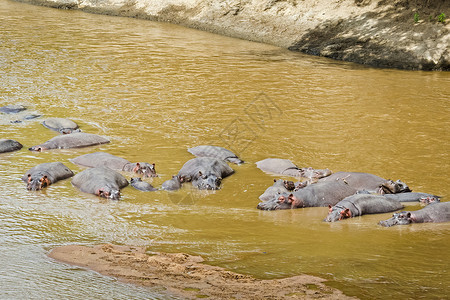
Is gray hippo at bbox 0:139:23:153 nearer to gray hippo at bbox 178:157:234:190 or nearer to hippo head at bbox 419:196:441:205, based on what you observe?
gray hippo at bbox 178:157:234:190

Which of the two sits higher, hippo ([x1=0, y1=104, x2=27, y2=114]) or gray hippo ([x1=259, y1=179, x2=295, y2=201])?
hippo ([x1=0, y1=104, x2=27, y2=114])

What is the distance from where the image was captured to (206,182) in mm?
8227

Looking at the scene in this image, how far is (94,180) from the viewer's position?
7.94 m

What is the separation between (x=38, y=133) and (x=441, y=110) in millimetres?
7748

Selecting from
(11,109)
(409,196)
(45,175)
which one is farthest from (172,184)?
(11,109)

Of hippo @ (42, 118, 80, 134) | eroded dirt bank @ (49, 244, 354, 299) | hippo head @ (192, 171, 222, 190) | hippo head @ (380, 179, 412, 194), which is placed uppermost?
hippo @ (42, 118, 80, 134)

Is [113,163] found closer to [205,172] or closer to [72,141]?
[72,141]

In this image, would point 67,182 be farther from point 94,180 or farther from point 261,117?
point 261,117

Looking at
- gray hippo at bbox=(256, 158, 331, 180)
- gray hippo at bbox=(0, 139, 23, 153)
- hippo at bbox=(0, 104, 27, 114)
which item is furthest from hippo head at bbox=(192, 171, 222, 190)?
hippo at bbox=(0, 104, 27, 114)

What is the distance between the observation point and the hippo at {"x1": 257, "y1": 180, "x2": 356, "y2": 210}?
7.55m

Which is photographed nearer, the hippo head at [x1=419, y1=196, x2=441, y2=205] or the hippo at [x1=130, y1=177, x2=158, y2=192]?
the hippo head at [x1=419, y1=196, x2=441, y2=205]

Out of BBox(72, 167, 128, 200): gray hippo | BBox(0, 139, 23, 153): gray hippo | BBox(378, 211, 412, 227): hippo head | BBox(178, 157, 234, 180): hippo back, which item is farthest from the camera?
BBox(0, 139, 23, 153): gray hippo

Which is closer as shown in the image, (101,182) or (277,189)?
(101,182)

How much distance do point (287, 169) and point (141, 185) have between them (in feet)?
6.96
